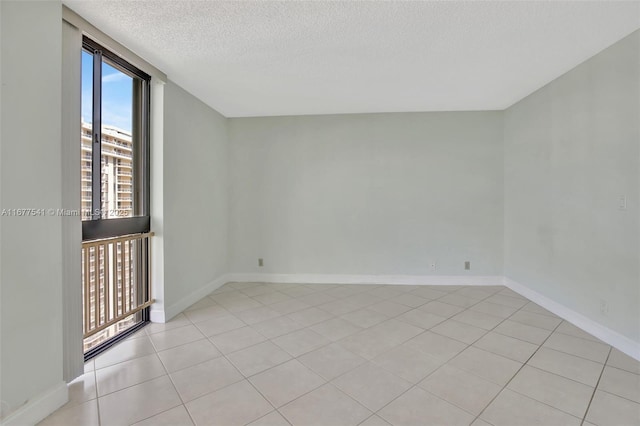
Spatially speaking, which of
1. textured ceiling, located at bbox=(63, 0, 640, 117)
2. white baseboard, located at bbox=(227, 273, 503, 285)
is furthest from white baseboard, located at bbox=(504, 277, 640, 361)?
textured ceiling, located at bbox=(63, 0, 640, 117)

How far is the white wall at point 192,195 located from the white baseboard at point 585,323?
410cm

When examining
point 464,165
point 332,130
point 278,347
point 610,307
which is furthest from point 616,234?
point 332,130

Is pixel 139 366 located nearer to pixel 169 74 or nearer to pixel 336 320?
pixel 336 320

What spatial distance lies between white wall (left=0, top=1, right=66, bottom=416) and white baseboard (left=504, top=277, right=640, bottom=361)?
405cm

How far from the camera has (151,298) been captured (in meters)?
2.78

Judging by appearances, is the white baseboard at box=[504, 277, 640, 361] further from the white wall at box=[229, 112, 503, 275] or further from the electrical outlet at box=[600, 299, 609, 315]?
the white wall at box=[229, 112, 503, 275]

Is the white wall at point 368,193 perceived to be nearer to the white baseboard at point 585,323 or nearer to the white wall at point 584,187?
the white wall at point 584,187

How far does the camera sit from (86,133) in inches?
80.6

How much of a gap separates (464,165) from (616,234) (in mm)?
1902

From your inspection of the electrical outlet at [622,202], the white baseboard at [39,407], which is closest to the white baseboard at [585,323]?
the electrical outlet at [622,202]

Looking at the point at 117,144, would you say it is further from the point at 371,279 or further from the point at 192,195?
the point at 371,279

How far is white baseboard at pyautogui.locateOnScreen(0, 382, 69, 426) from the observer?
140 centimetres

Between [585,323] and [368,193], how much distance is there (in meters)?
2.69

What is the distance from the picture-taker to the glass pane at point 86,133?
203cm
